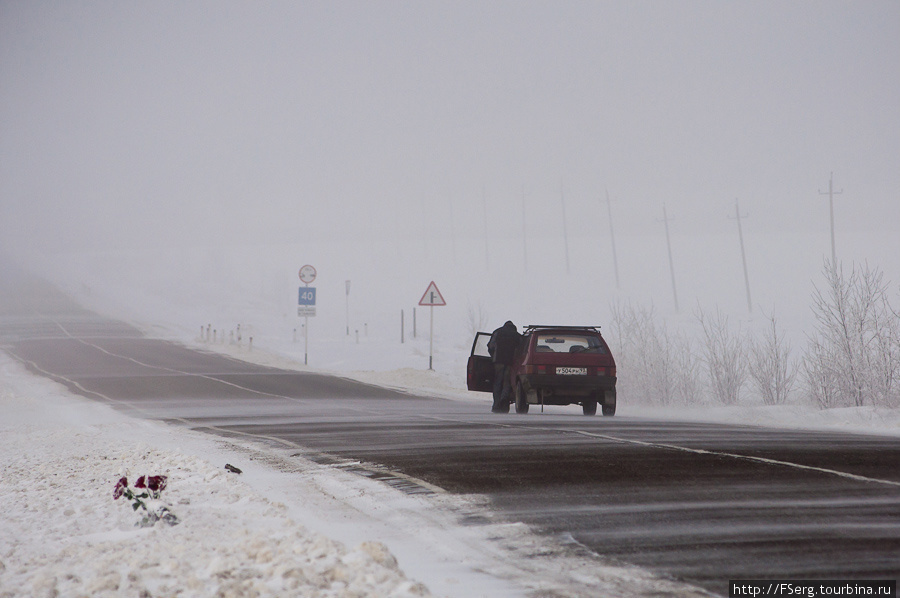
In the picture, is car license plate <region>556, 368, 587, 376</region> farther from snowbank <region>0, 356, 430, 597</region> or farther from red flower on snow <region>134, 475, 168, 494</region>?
red flower on snow <region>134, 475, 168, 494</region>

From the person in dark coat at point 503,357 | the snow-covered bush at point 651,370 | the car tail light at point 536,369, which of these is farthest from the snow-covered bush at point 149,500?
the snow-covered bush at point 651,370

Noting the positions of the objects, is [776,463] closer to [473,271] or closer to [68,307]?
[68,307]

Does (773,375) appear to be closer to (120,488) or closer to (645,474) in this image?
(645,474)

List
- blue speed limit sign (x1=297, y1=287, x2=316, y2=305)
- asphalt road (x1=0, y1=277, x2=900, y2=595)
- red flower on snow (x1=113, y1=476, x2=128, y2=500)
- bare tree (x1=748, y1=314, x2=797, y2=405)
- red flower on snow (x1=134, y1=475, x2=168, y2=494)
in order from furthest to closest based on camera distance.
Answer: blue speed limit sign (x1=297, y1=287, x2=316, y2=305) → bare tree (x1=748, y1=314, x2=797, y2=405) → red flower on snow (x1=113, y1=476, x2=128, y2=500) → red flower on snow (x1=134, y1=475, x2=168, y2=494) → asphalt road (x1=0, y1=277, x2=900, y2=595)

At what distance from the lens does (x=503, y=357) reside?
1769cm

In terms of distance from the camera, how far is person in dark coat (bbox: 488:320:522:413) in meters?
17.6

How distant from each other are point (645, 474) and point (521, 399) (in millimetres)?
8612

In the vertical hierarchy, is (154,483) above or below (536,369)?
below

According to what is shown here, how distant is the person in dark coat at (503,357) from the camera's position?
1756 cm

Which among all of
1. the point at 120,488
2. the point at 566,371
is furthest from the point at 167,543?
the point at 566,371

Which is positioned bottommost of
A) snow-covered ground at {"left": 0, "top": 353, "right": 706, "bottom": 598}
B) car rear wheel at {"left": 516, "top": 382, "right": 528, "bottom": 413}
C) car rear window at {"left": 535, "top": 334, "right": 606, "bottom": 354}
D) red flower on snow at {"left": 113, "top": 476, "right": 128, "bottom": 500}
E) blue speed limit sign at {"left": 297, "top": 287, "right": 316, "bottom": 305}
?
snow-covered ground at {"left": 0, "top": 353, "right": 706, "bottom": 598}

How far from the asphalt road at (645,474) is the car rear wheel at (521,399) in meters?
1.02

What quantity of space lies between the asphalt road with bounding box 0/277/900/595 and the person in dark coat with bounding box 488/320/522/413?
0.62m

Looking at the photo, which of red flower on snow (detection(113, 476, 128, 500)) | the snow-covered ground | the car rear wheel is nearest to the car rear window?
the car rear wheel
